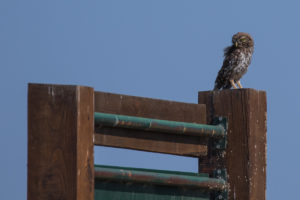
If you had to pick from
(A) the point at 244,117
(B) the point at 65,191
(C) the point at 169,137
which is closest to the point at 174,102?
(C) the point at 169,137

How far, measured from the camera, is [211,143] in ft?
13.1

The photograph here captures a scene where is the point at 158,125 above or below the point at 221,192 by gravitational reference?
above

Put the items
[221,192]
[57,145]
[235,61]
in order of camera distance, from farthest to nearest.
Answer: [235,61]
[221,192]
[57,145]

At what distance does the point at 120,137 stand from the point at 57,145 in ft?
1.84

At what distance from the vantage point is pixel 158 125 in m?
3.59

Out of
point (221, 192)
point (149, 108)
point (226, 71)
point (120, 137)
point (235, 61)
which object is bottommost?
point (221, 192)

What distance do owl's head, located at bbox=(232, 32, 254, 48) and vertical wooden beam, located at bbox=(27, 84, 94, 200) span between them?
360 inches

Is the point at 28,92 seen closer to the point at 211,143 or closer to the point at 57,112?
the point at 57,112

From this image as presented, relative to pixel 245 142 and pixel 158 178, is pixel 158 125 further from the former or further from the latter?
pixel 245 142

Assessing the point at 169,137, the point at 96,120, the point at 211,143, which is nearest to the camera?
the point at 96,120

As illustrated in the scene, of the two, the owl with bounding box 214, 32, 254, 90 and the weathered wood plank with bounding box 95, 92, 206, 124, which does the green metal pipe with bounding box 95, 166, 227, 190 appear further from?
the owl with bounding box 214, 32, 254, 90

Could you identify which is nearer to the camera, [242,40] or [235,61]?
[235,61]

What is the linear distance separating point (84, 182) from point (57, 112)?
311mm

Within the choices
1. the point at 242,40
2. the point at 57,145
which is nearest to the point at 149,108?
the point at 57,145
